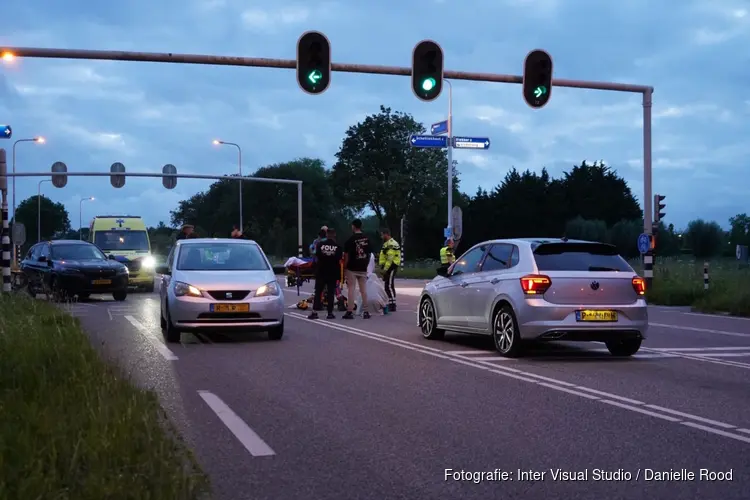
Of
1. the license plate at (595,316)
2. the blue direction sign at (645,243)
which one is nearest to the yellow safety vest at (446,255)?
the blue direction sign at (645,243)

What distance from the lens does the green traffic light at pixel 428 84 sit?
56.8ft

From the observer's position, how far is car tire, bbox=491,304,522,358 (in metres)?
11.7

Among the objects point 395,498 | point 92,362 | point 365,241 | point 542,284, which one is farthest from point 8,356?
point 365,241

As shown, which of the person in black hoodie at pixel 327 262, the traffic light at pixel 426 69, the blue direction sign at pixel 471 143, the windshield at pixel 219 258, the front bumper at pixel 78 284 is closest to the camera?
the windshield at pixel 219 258

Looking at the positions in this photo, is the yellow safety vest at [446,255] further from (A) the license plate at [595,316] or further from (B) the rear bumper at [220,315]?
(A) the license plate at [595,316]

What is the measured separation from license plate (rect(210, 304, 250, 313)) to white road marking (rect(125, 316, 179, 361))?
921mm

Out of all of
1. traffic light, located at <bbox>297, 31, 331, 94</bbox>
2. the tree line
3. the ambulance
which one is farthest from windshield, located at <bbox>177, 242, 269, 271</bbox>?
the tree line

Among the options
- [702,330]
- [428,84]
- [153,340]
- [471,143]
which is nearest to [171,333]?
[153,340]

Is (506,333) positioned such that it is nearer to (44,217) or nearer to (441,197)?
(441,197)

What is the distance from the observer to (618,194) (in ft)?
268

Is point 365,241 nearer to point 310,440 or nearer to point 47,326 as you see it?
point 47,326

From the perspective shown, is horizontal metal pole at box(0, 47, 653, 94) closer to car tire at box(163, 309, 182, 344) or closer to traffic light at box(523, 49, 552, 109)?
traffic light at box(523, 49, 552, 109)

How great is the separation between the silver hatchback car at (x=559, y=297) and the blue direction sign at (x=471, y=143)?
2034 cm

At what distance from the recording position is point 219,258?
14930mm
